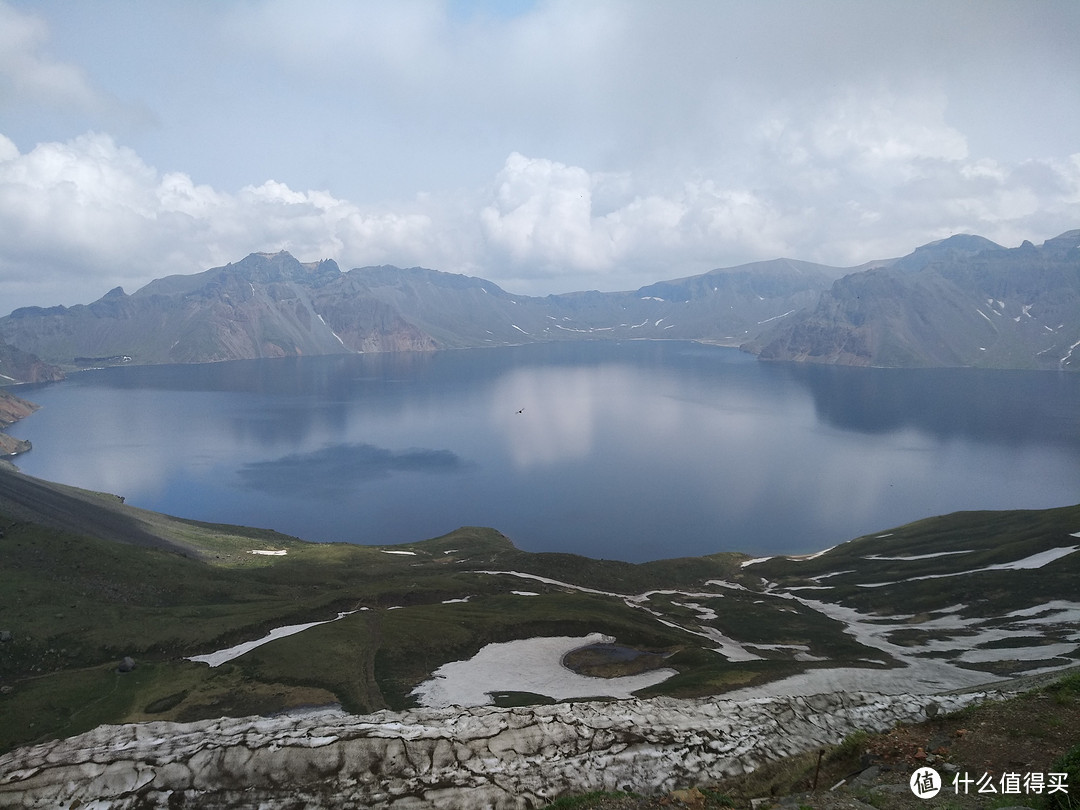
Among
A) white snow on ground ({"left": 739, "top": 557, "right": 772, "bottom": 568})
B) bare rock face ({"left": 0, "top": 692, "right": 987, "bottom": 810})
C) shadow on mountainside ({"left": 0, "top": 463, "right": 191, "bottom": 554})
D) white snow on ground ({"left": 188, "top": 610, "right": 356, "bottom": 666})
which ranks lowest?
white snow on ground ({"left": 739, "top": 557, "right": 772, "bottom": 568})

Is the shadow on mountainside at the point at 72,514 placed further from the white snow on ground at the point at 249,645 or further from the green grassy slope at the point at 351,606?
the white snow on ground at the point at 249,645

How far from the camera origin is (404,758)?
644 inches

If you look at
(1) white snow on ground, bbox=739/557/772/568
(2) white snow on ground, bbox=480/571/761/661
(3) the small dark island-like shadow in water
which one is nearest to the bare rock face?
(2) white snow on ground, bbox=480/571/761/661

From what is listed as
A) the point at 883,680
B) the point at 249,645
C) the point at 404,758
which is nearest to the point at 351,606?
the point at 249,645

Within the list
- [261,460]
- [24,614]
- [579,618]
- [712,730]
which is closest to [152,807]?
[712,730]

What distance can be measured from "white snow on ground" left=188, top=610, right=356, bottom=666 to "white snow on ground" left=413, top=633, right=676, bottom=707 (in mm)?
17706

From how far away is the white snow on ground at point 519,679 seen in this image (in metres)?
41.4

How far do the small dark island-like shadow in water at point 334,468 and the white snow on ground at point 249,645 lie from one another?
102 metres

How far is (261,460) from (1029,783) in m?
206

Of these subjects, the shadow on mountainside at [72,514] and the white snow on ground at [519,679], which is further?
the shadow on mountainside at [72,514]

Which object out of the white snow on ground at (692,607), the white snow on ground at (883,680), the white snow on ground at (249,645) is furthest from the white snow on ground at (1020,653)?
the white snow on ground at (249,645)

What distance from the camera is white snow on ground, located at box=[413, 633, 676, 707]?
136ft

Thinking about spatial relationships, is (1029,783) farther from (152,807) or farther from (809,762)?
(152,807)

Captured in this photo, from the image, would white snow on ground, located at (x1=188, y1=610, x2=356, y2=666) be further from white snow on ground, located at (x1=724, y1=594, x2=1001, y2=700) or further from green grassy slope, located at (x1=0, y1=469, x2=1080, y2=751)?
white snow on ground, located at (x1=724, y1=594, x2=1001, y2=700)
